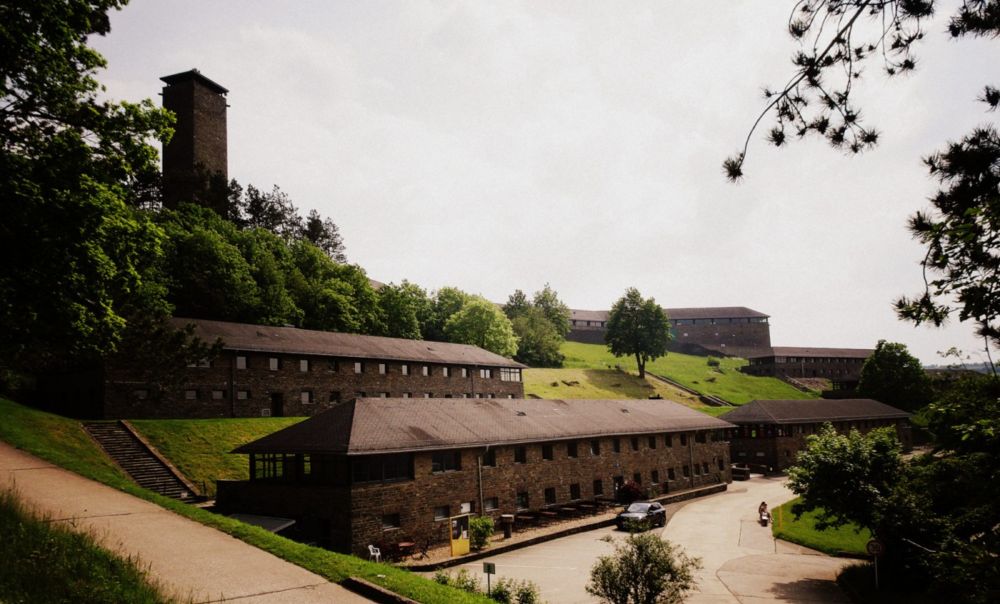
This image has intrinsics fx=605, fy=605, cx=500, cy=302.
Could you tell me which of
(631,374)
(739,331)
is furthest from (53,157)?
(739,331)

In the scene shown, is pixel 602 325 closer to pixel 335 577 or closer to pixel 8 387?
pixel 8 387

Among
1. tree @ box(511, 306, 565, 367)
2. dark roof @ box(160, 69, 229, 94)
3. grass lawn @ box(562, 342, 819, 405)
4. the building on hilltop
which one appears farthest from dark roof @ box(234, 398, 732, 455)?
the building on hilltop

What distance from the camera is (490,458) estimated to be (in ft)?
105

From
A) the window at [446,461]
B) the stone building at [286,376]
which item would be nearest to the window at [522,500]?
the window at [446,461]

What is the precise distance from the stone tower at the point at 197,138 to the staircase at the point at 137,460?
44.2 metres

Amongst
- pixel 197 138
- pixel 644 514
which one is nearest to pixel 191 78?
pixel 197 138

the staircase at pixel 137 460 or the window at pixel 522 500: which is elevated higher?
the staircase at pixel 137 460

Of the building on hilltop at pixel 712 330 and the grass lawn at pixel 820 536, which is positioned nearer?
the grass lawn at pixel 820 536

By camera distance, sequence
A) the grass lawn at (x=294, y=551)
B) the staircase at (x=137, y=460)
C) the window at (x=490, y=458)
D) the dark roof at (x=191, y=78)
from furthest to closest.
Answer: the dark roof at (x=191, y=78) < the window at (x=490, y=458) < the staircase at (x=137, y=460) < the grass lawn at (x=294, y=551)

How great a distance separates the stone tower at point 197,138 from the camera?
241ft

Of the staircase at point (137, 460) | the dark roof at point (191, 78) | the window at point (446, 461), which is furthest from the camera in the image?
the dark roof at point (191, 78)

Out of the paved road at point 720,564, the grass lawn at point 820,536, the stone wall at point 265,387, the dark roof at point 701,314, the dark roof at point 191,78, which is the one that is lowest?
the grass lawn at point 820,536

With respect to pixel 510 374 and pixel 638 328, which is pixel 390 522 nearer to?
pixel 510 374

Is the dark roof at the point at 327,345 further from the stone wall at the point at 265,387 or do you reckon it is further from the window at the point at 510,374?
the window at the point at 510,374
